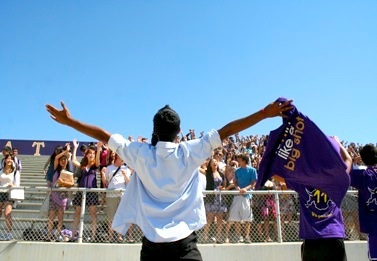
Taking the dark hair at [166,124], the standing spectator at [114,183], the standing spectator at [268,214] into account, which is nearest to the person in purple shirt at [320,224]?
the dark hair at [166,124]

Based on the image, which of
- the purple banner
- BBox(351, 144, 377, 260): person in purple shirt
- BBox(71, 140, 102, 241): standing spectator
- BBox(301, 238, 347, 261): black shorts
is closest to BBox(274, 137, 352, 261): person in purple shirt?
BBox(301, 238, 347, 261): black shorts

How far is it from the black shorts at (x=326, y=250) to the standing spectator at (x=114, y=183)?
4716 millimetres

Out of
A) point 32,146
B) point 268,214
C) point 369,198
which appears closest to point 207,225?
point 268,214

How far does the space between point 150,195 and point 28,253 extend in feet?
19.6

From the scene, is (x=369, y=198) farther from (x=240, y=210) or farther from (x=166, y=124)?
(x=240, y=210)

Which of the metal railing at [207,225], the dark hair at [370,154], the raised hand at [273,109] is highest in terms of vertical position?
the raised hand at [273,109]

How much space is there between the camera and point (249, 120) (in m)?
2.67

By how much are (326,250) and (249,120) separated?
1708mm

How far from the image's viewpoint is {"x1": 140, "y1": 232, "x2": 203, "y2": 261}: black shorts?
2453mm

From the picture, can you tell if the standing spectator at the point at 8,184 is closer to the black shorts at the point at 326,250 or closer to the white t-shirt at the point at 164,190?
the white t-shirt at the point at 164,190

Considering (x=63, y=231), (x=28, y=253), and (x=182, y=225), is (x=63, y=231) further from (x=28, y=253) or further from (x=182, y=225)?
(x=182, y=225)

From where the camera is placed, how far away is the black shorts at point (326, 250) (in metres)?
3.49

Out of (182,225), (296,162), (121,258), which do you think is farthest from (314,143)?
(121,258)

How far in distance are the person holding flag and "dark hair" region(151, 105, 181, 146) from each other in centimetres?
112
